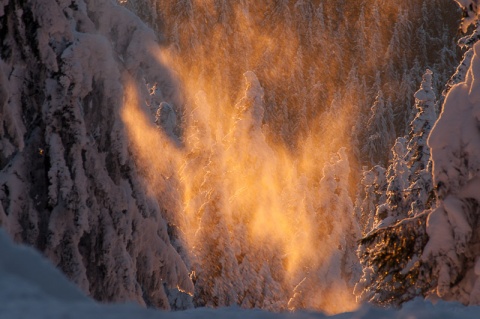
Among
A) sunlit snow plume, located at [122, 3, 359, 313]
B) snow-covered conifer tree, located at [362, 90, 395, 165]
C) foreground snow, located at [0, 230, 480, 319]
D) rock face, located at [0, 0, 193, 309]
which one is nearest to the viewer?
foreground snow, located at [0, 230, 480, 319]

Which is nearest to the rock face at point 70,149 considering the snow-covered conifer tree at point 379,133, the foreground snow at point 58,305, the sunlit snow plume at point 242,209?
the sunlit snow plume at point 242,209

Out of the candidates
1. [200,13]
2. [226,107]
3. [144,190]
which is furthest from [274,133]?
[144,190]

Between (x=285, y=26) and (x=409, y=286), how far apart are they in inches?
5967

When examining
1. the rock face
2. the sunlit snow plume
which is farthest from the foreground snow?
the sunlit snow plume

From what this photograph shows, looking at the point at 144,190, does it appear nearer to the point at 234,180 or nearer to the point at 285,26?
the point at 234,180

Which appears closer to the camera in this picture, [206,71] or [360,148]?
[360,148]

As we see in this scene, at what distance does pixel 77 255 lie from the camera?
9.09m

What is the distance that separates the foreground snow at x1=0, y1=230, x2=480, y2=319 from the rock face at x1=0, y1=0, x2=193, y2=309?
3.19 metres

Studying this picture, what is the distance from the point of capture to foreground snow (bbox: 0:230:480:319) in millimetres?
4477

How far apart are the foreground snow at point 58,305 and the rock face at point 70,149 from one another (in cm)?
319

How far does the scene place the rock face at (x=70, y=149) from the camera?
8.59 meters

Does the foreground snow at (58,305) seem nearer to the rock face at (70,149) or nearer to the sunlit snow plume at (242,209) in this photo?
the rock face at (70,149)

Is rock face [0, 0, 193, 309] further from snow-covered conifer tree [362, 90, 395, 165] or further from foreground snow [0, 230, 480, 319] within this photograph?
snow-covered conifer tree [362, 90, 395, 165]

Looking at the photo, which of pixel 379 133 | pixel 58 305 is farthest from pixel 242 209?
pixel 379 133
